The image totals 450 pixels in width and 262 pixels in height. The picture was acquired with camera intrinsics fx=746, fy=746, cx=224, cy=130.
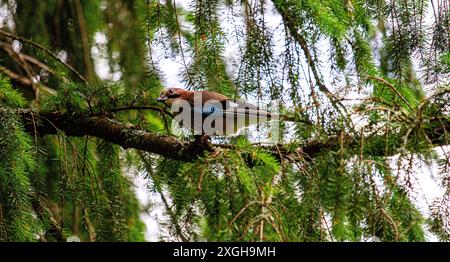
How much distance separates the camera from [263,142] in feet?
8.60

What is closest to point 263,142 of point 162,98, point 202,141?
point 202,141

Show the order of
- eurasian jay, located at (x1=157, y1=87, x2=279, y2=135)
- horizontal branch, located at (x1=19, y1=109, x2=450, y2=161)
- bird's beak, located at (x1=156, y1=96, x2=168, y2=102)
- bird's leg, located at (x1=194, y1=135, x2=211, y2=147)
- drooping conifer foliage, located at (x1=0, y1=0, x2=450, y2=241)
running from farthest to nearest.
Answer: bird's beak, located at (x1=156, y1=96, x2=168, y2=102) → eurasian jay, located at (x1=157, y1=87, x2=279, y2=135) → horizontal branch, located at (x1=19, y1=109, x2=450, y2=161) → bird's leg, located at (x1=194, y1=135, x2=211, y2=147) → drooping conifer foliage, located at (x1=0, y1=0, x2=450, y2=241)

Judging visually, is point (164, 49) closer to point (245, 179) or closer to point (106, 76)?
point (245, 179)

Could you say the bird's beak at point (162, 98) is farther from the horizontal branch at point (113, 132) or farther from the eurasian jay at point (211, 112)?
the horizontal branch at point (113, 132)

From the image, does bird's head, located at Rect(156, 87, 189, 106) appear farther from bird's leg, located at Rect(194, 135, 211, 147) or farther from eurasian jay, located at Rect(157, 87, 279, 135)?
bird's leg, located at Rect(194, 135, 211, 147)

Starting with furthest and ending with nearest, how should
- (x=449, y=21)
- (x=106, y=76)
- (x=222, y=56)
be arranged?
(x=106, y=76) < (x=222, y=56) < (x=449, y=21)

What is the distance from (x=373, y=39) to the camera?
3834 mm

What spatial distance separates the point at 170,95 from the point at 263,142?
0.90 metres

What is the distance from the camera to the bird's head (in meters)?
3.38

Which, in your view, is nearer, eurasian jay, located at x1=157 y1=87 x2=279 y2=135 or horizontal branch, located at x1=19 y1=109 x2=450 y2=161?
horizontal branch, located at x1=19 y1=109 x2=450 y2=161

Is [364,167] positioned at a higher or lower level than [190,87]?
lower

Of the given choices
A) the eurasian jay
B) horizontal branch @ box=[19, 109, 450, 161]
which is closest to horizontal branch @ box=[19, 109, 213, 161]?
horizontal branch @ box=[19, 109, 450, 161]
